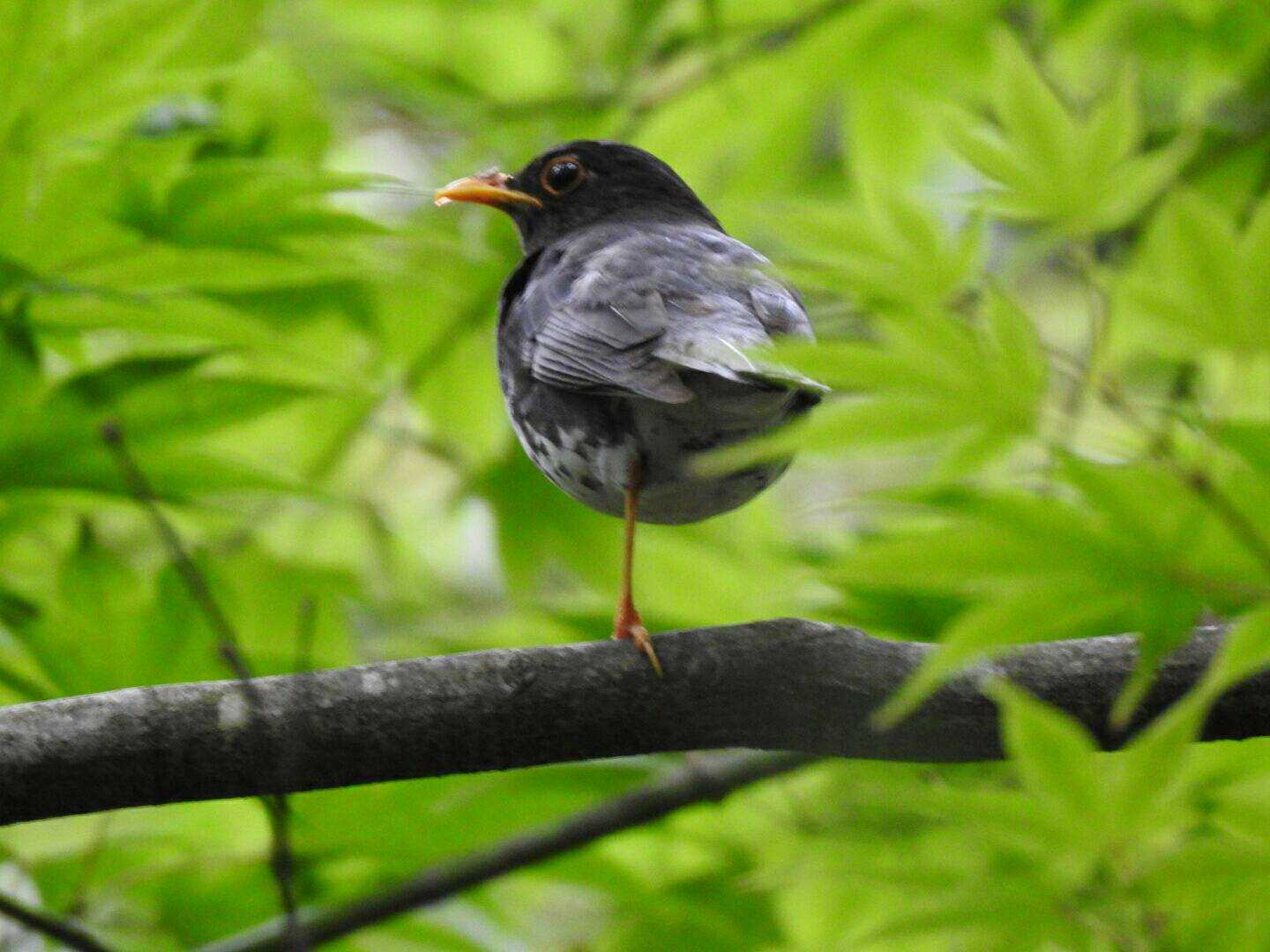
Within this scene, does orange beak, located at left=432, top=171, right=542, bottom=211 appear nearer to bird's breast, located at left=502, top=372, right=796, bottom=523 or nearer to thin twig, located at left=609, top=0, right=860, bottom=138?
thin twig, located at left=609, top=0, right=860, bottom=138

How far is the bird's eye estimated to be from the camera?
14.4ft

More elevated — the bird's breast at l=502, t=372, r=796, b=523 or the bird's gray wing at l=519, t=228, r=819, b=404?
the bird's gray wing at l=519, t=228, r=819, b=404

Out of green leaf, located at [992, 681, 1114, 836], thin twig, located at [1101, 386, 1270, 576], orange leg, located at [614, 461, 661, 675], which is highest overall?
thin twig, located at [1101, 386, 1270, 576]

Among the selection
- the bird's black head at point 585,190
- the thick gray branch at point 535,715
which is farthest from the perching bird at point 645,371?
the bird's black head at point 585,190

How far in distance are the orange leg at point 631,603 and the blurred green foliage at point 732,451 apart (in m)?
0.26

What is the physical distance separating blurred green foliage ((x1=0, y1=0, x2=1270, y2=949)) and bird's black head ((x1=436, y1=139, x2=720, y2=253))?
244 mm

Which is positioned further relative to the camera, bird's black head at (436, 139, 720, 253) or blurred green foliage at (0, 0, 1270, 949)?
bird's black head at (436, 139, 720, 253)

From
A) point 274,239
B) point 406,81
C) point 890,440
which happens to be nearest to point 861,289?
point 890,440

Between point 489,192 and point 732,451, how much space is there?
9.46ft

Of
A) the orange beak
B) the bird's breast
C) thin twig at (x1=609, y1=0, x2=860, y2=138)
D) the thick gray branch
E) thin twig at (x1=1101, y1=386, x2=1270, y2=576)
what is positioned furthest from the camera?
thin twig at (x1=609, y1=0, x2=860, y2=138)

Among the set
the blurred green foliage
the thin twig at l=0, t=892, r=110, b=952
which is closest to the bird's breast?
the blurred green foliage

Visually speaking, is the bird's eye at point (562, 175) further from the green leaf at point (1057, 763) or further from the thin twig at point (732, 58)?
the green leaf at point (1057, 763)

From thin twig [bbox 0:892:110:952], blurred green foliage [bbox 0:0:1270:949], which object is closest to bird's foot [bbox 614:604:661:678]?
blurred green foliage [bbox 0:0:1270:949]

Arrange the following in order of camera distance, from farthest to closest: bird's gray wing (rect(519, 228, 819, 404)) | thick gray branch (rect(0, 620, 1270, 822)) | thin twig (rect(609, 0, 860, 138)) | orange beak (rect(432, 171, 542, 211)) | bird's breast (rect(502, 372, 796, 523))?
thin twig (rect(609, 0, 860, 138)), orange beak (rect(432, 171, 542, 211)), bird's breast (rect(502, 372, 796, 523)), bird's gray wing (rect(519, 228, 819, 404)), thick gray branch (rect(0, 620, 1270, 822))
